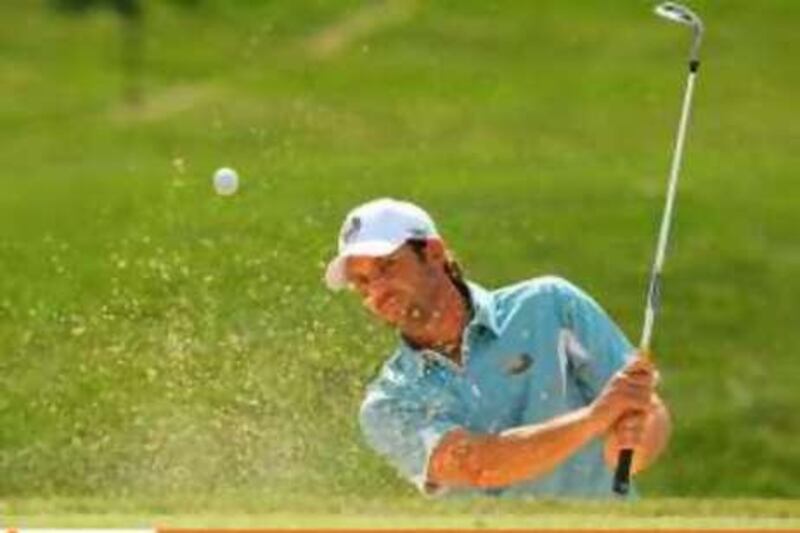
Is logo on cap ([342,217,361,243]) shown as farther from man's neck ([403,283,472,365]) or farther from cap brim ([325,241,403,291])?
man's neck ([403,283,472,365])

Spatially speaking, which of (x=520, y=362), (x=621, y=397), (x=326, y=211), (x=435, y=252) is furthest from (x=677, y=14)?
(x=326, y=211)

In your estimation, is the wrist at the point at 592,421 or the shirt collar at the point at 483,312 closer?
the wrist at the point at 592,421

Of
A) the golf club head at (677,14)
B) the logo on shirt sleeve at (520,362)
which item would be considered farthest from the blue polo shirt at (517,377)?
the golf club head at (677,14)

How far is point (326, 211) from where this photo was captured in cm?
1574

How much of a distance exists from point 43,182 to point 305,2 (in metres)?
13.6

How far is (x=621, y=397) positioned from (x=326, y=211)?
1074 centimetres

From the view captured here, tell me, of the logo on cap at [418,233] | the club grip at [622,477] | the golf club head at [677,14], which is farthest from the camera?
the golf club head at [677,14]

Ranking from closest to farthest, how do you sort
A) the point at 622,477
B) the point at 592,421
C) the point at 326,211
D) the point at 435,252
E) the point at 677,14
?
the point at 592,421, the point at 622,477, the point at 435,252, the point at 677,14, the point at 326,211

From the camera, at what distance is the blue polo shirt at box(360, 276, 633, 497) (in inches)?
207

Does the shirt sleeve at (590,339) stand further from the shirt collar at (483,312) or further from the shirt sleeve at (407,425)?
the shirt sleeve at (407,425)

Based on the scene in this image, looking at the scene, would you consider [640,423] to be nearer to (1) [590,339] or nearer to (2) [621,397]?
(2) [621,397]

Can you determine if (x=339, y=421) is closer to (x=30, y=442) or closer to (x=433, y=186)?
(x=30, y=442)

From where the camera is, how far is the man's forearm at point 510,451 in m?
5.02

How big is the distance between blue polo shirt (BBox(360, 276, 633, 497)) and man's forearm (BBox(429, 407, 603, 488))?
4 centimetres
